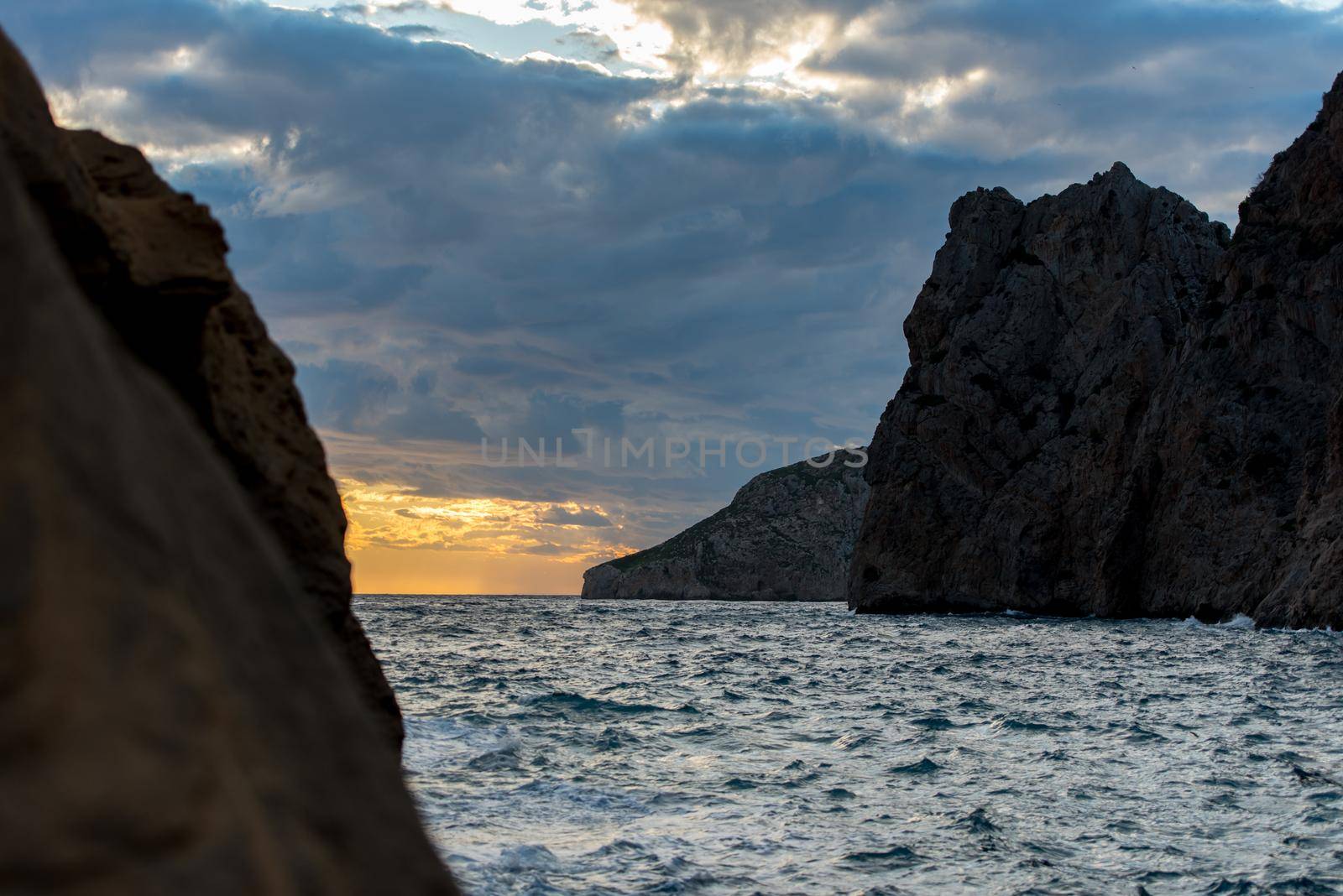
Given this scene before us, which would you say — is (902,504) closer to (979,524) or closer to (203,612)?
(979,524)

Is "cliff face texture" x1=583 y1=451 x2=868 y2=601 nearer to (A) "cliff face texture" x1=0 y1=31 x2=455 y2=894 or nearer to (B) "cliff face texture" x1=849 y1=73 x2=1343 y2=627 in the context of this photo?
(B) "cliff face texture" x1=849 y1=73 x2=1343 y2=627

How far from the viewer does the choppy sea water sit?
9.82 meters

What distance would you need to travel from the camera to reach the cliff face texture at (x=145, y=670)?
150 centimetres

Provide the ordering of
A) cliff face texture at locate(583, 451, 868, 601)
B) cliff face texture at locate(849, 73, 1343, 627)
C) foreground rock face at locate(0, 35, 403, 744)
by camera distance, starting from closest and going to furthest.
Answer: foreground rock face at locate(0, 35, 403, 744), cliff face texture at locate(849, 73, 1343, 627), cliff face texture at locate(583, 451, 868, 601)

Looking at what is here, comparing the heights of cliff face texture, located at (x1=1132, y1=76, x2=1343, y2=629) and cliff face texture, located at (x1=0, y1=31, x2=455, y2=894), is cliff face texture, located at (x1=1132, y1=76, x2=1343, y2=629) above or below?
above

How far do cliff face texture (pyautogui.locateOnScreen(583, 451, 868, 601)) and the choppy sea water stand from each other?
5177 inches

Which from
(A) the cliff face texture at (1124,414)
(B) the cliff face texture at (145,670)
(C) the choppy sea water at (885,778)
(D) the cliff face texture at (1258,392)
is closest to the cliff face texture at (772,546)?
(A) the cliff face texture at (1124,414)

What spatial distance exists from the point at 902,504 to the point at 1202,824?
7593cm

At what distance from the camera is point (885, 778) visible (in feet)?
45.9

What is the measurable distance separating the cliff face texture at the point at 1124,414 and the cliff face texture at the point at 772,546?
7023 cm

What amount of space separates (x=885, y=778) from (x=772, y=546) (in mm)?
150236

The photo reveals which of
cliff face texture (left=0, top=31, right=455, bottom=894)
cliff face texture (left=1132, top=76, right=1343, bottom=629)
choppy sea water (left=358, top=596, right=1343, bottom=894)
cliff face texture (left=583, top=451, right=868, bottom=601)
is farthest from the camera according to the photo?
cliff face texture (left=583, top=451, right=868, bottom=601)

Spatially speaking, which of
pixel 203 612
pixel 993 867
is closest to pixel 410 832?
pixel 203 612

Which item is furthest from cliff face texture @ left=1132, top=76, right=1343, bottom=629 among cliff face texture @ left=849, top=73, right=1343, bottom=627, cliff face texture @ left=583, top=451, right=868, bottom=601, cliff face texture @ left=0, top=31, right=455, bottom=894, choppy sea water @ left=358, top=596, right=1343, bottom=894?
cliff face texture @ left=583, top=451, right=868, bottom=601
